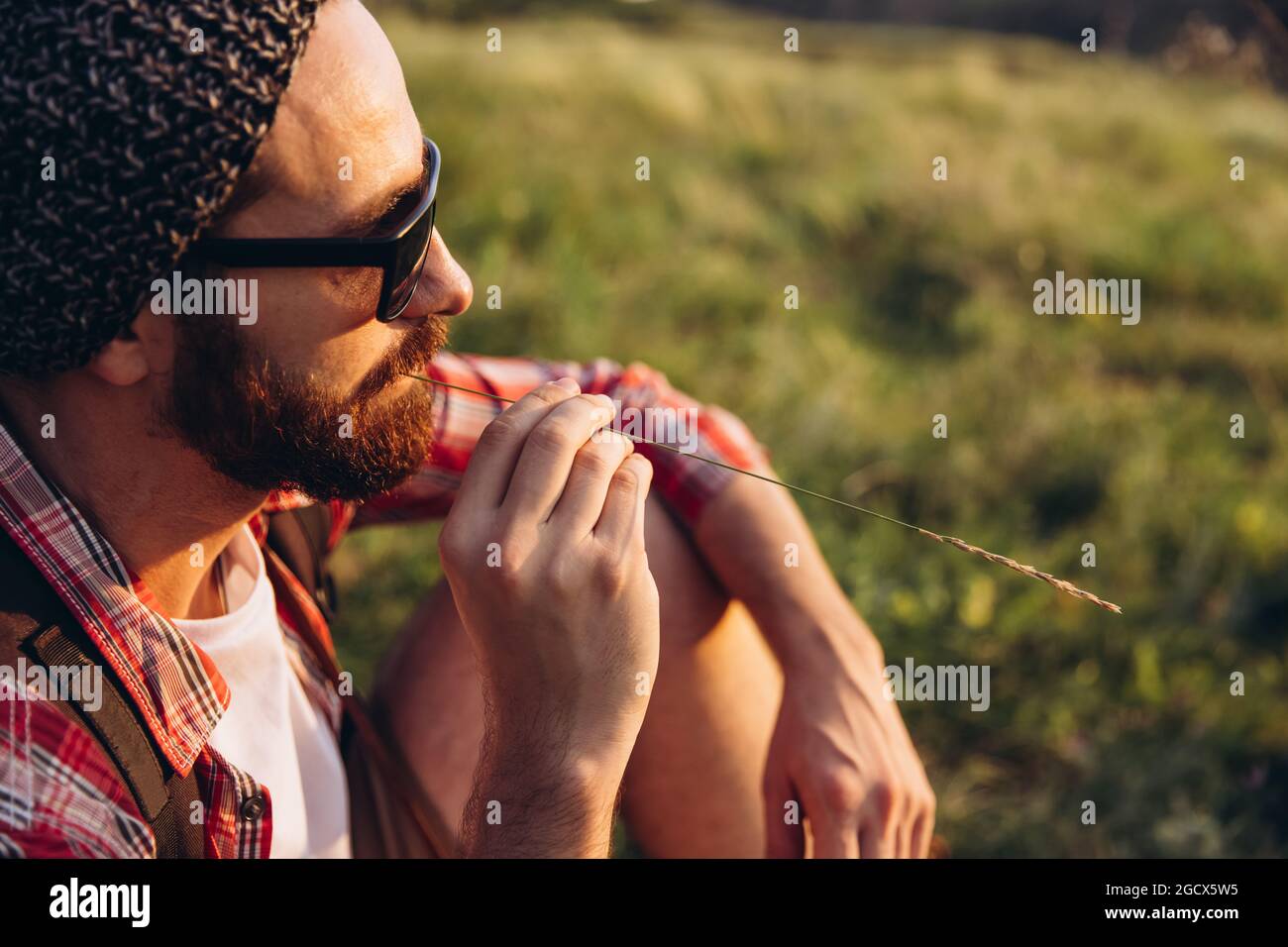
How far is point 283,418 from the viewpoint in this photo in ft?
6.07

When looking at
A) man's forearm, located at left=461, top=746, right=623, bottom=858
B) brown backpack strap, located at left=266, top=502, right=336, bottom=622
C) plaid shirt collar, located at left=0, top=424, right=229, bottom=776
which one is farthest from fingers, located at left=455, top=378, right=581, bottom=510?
brown backpack strap, located at left=266, top=502, right=336, bottom=622

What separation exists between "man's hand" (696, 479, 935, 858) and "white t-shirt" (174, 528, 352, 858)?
868 millimetres

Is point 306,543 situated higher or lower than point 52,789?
higher

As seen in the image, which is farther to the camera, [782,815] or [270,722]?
[782,815]

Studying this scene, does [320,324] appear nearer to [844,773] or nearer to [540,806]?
[540,806]

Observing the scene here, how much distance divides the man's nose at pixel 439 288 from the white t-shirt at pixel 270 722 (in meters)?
0.58

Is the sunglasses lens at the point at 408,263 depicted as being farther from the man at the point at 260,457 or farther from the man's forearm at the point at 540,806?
the man's forearm at the point at 540,806

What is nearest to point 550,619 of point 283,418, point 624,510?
point 624,510

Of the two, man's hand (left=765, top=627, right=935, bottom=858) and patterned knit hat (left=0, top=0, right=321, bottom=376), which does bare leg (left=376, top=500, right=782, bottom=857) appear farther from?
patterned knit hat (left=0, top=0, right=321, bottom=376)

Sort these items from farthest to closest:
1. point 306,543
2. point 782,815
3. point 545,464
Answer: point 306,543 < point 782,815 < point 545,464

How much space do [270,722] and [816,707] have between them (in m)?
1.05
